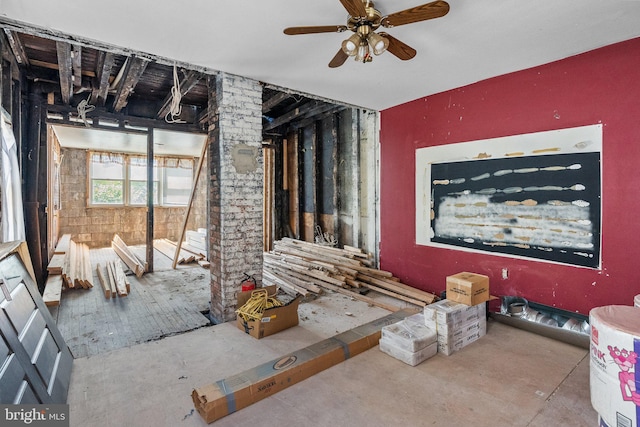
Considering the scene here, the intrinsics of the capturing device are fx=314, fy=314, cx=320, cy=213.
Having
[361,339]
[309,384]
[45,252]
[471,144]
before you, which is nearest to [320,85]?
[471,144]

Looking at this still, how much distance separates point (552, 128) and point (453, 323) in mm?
2372

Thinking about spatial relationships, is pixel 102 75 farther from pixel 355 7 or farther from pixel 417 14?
pixel 417 14

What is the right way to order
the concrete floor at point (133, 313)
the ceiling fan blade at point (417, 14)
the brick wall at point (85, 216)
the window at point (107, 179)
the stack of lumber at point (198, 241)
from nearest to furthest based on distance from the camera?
1. the ceiling fan blade at point (417, 14)
2. the concrete floor at point (133, 313)
3. the stack of lumber at point (198, 241)
4. the brick wall at point (85, 216)
5. the window at point (107, 179)

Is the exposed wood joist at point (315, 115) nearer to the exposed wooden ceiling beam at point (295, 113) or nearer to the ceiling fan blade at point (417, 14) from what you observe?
the exposed wooden ceiling beam at point (295, 113)

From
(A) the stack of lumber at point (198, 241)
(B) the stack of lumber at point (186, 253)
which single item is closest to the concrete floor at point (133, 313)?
(B) the stack of lumber at point (186, 253)

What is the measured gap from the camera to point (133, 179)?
10.1 meters

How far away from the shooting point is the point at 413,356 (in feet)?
9.05

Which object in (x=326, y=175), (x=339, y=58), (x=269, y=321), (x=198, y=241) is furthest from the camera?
(x=198, y=241)

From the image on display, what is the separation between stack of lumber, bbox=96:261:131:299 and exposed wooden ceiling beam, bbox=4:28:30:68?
3.45m

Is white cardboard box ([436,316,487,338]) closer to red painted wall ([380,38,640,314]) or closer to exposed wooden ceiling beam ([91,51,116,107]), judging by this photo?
red painted wall ([380,38,640,314])

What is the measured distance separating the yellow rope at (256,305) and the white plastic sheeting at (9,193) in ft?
8.26

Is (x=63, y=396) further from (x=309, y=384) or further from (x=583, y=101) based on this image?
(x=583, y=101)

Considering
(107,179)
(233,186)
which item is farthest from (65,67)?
(107,179)

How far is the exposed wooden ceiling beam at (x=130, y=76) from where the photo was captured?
→ 402cm
